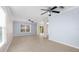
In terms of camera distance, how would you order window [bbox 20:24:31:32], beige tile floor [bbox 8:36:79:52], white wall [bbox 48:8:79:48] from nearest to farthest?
beige tile floor [bbox 8:36:79:52] < white wall [bbox 48:8:79:48] < window [bbox 20:24:31:32]

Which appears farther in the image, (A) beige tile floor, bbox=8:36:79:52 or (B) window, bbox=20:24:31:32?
(B) window, bbox=20:24:31:32

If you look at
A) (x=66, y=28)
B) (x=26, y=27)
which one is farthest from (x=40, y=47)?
(x=26, y=27)

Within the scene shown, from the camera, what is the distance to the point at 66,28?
507 cm

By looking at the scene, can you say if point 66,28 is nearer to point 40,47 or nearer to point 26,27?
point 40,47

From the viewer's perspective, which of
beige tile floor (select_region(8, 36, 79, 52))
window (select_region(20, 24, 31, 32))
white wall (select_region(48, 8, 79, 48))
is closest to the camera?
beige tile floor (select_region(8, 36, 79, 52))

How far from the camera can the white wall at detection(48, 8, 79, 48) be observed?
449cm

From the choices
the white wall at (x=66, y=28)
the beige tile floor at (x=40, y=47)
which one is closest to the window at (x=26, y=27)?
the white wall at (x=66, y=28)

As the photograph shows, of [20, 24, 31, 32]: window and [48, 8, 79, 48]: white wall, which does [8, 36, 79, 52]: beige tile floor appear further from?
[20, 24, 31, 32]: window

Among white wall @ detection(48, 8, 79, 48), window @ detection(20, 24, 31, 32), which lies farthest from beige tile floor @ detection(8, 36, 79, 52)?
window @ detection(20, 24, 31, 32)

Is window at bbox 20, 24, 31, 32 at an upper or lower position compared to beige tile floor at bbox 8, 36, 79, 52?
upper

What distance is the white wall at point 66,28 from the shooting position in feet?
14.7

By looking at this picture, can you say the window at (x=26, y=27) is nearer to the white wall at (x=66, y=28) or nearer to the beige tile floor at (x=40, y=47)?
the white wall at (x=66, y=28)
